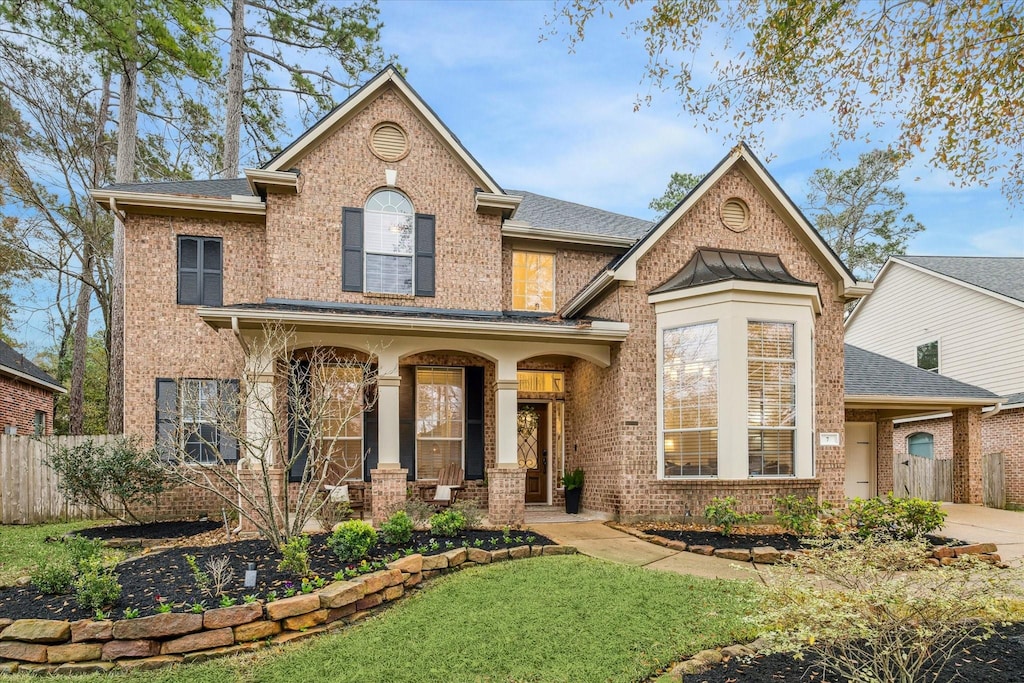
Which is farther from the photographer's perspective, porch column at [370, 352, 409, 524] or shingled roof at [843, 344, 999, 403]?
shingled roof at [843, 344, 999, 403]

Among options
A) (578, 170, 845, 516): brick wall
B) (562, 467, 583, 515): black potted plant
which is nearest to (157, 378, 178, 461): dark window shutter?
(562, 467, 583, 515): black potted plant

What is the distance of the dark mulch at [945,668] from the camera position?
13.9 ft

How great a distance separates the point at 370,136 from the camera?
1164 centimetres

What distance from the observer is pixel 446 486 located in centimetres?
1123

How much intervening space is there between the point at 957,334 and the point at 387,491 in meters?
18.1

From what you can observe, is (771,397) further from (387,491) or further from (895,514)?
(387,491)

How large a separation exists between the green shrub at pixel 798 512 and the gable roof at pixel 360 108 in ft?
24.9

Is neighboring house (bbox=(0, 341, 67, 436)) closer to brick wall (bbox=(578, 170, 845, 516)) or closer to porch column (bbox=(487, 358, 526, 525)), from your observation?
porch column (bbox=(487, 358, 526, 525))

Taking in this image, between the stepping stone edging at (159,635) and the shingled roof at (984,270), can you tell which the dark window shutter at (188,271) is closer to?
the stepping stone edging at (159,635)

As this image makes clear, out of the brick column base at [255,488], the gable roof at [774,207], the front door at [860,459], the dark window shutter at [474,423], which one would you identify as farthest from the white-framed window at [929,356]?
the brick column base at [255,488]

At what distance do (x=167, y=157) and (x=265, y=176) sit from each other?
14.0 metres

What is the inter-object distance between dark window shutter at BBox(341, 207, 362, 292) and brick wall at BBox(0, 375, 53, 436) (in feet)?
32.6

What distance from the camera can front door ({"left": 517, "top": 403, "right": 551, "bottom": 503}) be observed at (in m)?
12.9

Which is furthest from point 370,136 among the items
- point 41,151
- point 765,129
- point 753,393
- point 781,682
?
point 41,151
